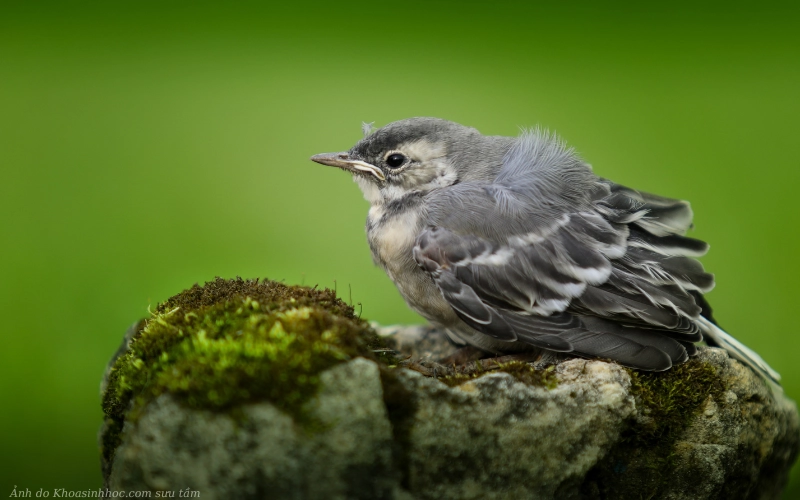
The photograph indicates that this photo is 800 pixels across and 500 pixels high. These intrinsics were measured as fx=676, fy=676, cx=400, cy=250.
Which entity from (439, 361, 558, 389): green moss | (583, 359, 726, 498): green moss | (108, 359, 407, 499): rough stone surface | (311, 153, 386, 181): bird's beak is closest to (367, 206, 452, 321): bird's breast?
(311, 153, 386, 181): bird's beak

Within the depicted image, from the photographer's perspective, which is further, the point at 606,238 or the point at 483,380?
the point at 606,238

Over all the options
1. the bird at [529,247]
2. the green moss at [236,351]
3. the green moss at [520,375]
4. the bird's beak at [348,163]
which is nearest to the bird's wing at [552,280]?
the bird at [529,247]

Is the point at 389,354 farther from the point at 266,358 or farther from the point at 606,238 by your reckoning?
the point at 606,238

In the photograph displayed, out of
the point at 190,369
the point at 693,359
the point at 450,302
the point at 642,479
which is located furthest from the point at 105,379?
the point at 693,359

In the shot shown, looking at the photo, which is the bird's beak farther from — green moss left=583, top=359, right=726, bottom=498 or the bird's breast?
green moss left=583, top=359, right=726, bottom=498

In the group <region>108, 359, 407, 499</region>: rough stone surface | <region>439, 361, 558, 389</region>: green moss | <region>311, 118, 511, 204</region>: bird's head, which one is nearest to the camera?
<region>108, 359, 407, 499</region>: rough stone surface

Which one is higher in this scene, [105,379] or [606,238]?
[606,238]

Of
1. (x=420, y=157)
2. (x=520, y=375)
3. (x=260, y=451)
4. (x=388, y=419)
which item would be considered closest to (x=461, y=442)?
(x=388, y=419)
